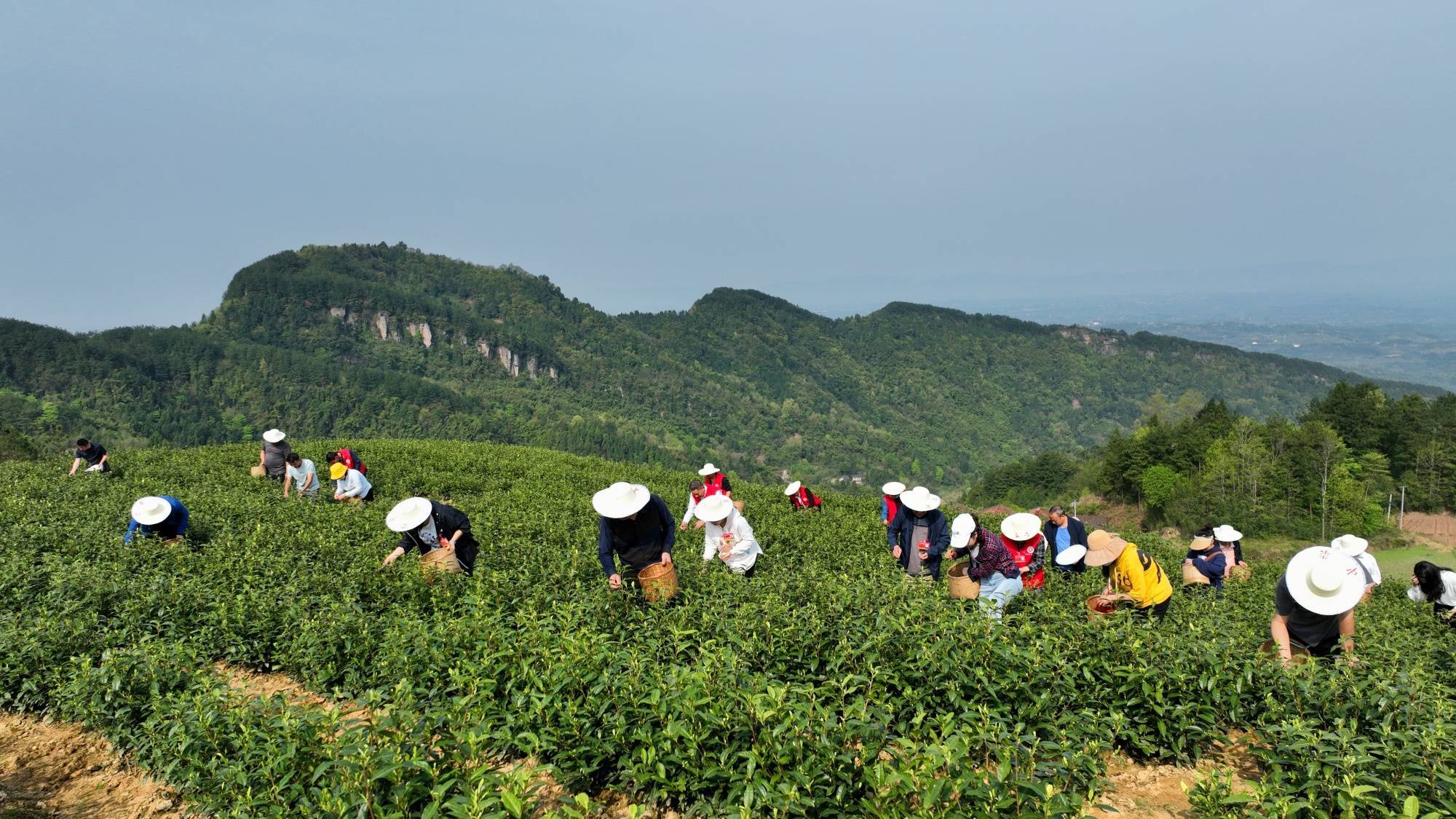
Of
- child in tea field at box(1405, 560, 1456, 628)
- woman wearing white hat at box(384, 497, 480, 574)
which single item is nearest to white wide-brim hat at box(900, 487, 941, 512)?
child in tea field at box(1405, 560, 1456, 628)

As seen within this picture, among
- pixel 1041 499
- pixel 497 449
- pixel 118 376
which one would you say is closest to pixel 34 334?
pixel 118 376

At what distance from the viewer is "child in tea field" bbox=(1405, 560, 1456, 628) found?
7223 mm

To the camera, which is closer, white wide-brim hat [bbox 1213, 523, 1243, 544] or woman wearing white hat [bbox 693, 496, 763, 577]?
woman wearing white hat [bbox 693, 496, 763, 577]

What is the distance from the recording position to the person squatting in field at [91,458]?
13.9 m

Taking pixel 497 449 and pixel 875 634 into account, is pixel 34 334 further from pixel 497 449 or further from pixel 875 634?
pixel 875 634

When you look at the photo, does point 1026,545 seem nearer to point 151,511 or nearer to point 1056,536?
point 1056,536

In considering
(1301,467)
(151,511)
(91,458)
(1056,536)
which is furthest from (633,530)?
(1301,467)

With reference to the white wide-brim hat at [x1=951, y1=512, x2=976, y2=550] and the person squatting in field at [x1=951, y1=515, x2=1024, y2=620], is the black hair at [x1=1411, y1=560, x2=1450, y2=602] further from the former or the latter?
the white wide-brim hat at [x1=951, y1=512, x2=976, y2=550]

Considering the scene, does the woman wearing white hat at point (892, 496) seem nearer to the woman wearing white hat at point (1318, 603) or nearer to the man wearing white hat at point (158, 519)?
the woman wearing white hat at point (1318, 603)

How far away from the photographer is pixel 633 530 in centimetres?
709

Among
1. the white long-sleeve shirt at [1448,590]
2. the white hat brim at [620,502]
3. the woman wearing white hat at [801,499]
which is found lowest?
the woman wearing white hat at [801,499]

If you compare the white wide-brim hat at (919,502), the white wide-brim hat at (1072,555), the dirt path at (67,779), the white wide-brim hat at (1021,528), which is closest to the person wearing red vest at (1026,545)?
the white wide-brim hat at (1021,528)

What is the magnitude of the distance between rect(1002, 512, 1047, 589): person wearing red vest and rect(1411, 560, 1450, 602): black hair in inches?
141

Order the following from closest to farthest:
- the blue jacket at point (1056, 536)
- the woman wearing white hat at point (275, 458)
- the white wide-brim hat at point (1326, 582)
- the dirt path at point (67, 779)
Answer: the dirt path at point (67, 779) < the white wide-brim hat at point (1326, 582) < the blue jacket at point (1056, 536) < the woman wearing white hat at point (275, 458)
